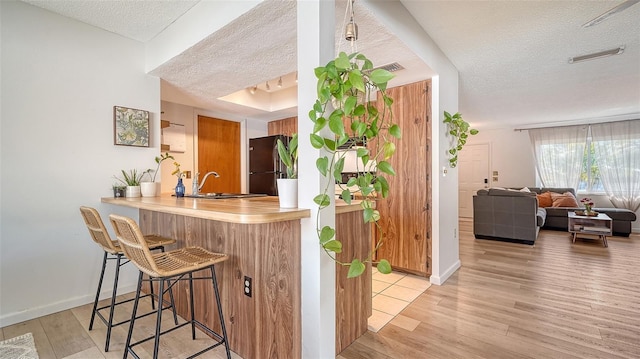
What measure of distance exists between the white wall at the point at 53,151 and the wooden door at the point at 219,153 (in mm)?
1798

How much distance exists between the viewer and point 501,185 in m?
6.98

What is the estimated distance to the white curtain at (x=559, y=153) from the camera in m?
6.10

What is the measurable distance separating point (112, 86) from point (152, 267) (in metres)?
2.08

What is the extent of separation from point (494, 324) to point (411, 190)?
148 centimetres

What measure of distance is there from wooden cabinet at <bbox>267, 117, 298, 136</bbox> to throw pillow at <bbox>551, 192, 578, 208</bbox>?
17.8ft

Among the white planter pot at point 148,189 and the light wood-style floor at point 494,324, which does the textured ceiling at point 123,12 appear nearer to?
the white planter pot at point 148,189

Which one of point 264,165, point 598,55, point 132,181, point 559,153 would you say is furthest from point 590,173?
point 132,181

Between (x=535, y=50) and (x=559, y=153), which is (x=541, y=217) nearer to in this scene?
(x=559, y=153)

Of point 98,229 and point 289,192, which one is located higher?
point 289,192

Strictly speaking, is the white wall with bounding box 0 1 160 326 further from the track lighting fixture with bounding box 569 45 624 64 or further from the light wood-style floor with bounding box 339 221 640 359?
the track lighting fixture with bounding box 569 45 624 64

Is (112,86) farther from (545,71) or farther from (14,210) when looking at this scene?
(545,71)

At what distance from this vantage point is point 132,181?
8.63 ft

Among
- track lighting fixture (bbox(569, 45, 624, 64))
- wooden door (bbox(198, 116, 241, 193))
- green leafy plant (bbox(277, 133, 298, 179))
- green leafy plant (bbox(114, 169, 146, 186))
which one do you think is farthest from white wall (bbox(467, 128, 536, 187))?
green leafy plant (bbox(114, 169, 146, 186))

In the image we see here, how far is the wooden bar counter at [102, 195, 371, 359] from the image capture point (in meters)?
1.47
